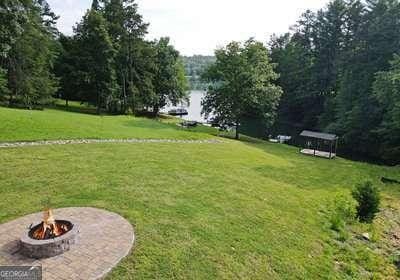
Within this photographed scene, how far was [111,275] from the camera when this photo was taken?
21.0 ft

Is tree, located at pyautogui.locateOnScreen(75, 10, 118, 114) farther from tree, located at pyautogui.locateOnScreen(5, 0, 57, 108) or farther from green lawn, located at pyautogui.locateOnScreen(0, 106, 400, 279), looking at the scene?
green lawn, located at pyautogui.locateOnScreen(0, 106, 400, 279)

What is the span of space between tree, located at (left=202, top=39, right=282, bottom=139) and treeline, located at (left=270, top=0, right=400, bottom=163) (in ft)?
27.8

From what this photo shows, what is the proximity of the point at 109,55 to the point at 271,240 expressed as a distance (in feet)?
102

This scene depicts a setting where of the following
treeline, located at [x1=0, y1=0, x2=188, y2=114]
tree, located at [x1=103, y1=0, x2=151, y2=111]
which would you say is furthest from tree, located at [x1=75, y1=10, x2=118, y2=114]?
tree, located at [x1=103, y1=0, x2=151, y2=111]

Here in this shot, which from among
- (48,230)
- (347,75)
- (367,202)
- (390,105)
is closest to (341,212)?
(367,202)

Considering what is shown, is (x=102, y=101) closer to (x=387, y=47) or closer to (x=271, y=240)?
(x=387, y=47)

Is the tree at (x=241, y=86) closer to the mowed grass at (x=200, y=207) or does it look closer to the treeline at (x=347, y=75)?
the treeline at (x=347, y=75)

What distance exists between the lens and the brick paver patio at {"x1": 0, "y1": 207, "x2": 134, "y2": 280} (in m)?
6.47

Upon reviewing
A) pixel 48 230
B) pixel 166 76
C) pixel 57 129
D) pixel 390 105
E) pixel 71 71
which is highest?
pixel 166 76

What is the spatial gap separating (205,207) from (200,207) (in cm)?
17

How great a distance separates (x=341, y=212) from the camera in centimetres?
1202

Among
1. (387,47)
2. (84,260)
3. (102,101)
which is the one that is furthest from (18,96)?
(387,47)

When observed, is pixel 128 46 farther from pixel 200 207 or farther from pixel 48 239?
pixel 48 239

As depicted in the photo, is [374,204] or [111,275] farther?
[374,204]
